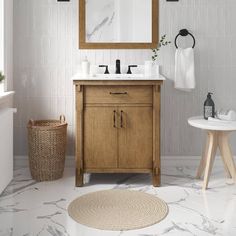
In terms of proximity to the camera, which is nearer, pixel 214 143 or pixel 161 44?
pixel 214 143

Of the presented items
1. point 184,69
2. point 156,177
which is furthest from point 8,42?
point 156,177

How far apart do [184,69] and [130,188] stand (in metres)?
1.17

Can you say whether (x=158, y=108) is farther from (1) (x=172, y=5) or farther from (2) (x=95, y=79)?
(1) (x=172, y=5)

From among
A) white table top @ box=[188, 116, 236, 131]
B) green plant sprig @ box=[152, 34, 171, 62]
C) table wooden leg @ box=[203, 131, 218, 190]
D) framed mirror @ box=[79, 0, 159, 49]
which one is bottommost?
table wooden leg @ box=[203, 131, 218, 190]

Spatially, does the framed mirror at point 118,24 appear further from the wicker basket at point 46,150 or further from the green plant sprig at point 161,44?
the wicker basket at point 46,150

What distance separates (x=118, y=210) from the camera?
2535 mm

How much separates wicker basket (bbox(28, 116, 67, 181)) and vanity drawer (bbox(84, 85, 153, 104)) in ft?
1.35

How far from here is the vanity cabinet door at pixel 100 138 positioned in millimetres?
3029

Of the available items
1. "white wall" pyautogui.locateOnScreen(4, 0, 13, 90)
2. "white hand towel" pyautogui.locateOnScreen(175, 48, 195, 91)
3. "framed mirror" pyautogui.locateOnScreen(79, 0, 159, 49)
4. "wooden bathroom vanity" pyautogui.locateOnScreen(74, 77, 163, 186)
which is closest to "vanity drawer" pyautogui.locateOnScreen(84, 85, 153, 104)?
"wooden bathroom vanity" pyautogui.locateOnScreen(74, 77, 163, 186)

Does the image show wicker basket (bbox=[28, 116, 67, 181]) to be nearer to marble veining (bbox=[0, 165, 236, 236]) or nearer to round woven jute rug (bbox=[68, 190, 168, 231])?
marble veining (bbox=[0, 165, 236, 236])

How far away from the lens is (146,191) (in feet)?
9.67

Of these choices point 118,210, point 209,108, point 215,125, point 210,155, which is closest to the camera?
point 118,210

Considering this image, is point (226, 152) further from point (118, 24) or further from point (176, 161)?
point (118, 24)

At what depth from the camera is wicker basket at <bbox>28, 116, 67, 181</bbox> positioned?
313 cm
